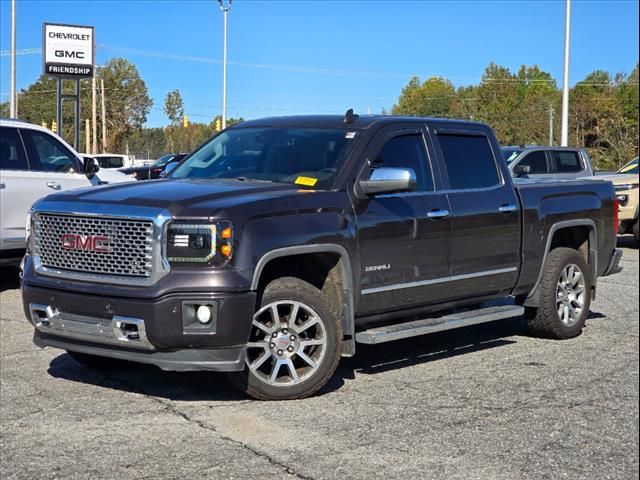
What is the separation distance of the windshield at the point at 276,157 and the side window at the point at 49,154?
4.25 m

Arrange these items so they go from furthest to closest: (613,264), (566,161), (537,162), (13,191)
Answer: (566,161)
(537,162)
(13,191)
(613,264)

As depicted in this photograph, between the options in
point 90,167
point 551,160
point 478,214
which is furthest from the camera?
point 551,160

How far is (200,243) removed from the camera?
18.1 feet

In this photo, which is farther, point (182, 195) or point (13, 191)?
point (13, 191)

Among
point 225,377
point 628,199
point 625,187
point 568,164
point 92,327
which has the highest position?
point 568,164

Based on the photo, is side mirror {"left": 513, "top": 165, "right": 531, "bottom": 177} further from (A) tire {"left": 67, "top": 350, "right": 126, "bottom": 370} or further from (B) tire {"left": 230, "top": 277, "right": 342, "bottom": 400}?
(A) tire {"left": 67, "top": 350, "right": 126, "bottom": 370}

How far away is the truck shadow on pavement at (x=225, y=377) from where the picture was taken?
6242 mm

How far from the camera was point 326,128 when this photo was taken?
23.0ft

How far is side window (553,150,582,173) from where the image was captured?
1864 centimetres

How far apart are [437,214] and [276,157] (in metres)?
1.32

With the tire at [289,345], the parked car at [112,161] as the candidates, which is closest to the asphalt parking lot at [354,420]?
the tire at [289,345]

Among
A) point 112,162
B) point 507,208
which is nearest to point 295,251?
point 507,208

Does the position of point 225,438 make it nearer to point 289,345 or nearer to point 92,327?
point 289,345

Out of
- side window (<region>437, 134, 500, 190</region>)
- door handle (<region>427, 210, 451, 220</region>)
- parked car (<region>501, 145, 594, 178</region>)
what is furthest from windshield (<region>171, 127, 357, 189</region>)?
parked car (<region>501, 145, 594, 178</region>)
